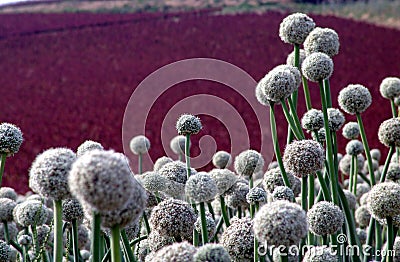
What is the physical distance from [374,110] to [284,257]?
4149mm

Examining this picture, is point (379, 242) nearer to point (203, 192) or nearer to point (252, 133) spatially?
point (203, 192)

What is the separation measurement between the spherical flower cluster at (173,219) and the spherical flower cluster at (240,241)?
6cm

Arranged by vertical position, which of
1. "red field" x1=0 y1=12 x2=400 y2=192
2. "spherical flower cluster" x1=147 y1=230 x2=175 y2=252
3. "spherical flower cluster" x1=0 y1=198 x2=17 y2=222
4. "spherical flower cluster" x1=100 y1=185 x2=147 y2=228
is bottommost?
"spherical flower cluster" x1=147 y1=230 x2=175 y2=252

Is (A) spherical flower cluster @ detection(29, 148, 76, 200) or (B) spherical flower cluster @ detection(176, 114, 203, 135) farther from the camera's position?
(B) spherical flower cluster @ detection(176, 114, 203, 135)

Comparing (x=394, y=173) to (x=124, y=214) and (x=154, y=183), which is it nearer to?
(x=154, y=183)

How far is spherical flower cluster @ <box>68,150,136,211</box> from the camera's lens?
432 millimetres

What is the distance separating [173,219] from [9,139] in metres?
0.30

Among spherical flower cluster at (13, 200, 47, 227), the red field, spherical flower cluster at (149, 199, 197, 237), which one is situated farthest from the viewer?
the red field

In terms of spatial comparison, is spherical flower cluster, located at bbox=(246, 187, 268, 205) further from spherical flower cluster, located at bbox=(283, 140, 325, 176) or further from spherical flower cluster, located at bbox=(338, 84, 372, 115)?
spherical flower cluster, located at bbox=(338, 84, 372, 115)

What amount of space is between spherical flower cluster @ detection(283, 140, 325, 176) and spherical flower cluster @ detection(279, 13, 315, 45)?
28 cm

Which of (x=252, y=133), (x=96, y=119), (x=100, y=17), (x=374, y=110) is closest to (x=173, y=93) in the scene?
(x=96, y=119)

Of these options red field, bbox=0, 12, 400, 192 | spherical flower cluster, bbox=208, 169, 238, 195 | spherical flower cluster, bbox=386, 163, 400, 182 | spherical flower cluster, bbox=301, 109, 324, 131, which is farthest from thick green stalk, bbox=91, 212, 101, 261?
red field, bbox=0, 12, 400, 192

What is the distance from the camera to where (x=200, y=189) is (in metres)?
0.75

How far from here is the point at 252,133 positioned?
4.20m
